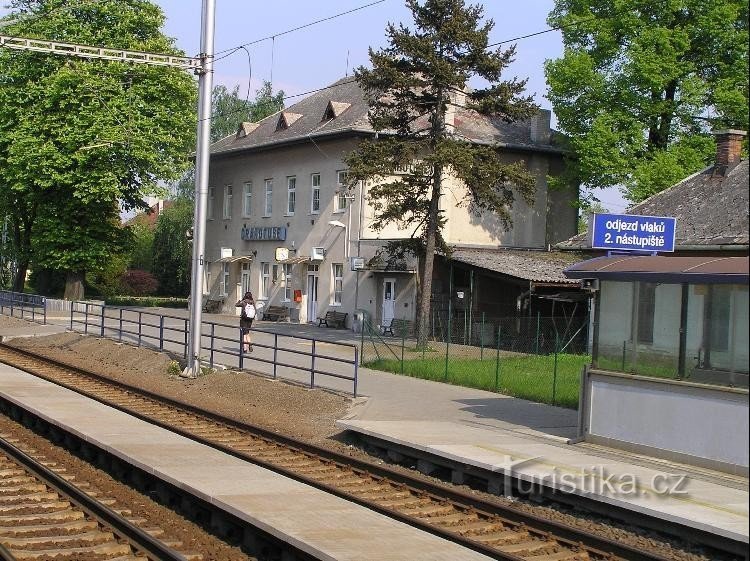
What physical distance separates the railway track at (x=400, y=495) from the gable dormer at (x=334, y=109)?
25587mm

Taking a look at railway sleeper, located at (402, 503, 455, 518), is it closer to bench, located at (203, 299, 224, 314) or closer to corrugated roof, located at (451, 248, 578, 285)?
corrugated roof, located at (451, 248, 578, 285)

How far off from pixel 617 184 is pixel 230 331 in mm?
15171

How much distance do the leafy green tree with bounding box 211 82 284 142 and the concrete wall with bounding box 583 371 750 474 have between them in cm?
6384

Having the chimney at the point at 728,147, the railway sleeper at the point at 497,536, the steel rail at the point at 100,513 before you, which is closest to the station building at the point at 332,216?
the chimney at the point at 728,147

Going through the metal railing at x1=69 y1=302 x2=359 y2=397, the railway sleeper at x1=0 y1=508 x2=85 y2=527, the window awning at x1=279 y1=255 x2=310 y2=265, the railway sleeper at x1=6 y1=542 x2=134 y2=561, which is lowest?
the railway sleeper at x1=0 y1=508 x2=85 y2=527

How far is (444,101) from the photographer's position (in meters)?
32.2

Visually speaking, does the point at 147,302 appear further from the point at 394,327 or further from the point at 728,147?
the point at 728,147

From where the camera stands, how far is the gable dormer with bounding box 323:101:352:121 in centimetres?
4428

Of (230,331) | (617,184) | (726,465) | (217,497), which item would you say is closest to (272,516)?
(217,497)

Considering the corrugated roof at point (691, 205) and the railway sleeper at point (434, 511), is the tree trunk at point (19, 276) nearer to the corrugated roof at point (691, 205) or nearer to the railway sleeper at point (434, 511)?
the corrugated roof at point (691, 205)

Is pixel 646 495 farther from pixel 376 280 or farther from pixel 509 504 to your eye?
pixel 376 280

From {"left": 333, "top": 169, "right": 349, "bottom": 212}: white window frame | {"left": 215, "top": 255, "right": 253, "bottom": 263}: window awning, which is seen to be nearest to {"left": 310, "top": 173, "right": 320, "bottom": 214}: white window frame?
{"left": 333, "top": 169, "right": 349, "bottom": 212}: white window frame

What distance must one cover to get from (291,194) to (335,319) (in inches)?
297

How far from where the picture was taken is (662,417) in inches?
378
